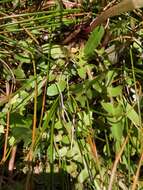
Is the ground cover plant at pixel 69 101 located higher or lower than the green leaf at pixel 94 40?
lower

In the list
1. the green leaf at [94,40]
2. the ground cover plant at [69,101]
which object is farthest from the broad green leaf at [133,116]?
the green leaf at [94,40]

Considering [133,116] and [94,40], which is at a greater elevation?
[94,40]

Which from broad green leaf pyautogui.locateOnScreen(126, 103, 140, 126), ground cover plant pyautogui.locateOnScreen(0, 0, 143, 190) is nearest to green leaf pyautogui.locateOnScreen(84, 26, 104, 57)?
ground cover plant pyautogui.locateOnScreen(0, 0, 143, 190)

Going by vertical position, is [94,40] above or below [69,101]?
above

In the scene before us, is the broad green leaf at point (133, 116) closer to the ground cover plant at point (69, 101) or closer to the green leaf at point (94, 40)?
the ground cover plant at point (69, 101)

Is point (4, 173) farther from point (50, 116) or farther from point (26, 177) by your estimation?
point (50, 116)

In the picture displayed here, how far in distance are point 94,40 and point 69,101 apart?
0.23 metres

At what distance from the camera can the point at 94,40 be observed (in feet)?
5.65

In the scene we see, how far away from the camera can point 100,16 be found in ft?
5.60

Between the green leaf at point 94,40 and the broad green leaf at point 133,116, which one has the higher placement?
the green leaf at point 94,40

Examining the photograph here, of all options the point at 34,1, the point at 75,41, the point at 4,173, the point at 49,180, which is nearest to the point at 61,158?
the point at 49,180

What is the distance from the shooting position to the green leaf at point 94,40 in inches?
67.3

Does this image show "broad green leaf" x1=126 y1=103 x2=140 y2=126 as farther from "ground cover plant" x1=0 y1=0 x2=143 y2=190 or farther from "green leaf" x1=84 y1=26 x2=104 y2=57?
"green leaf" x1=84 y1=26 x2=104 y2=57

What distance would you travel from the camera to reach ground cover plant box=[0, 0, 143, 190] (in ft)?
5.38
